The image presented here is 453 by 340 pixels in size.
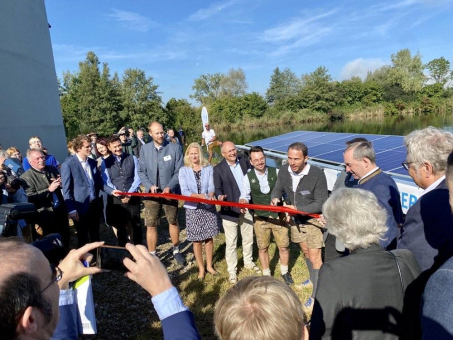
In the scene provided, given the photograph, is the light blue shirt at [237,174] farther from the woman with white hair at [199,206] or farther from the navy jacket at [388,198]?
Result: the navy jacket at [388,198]

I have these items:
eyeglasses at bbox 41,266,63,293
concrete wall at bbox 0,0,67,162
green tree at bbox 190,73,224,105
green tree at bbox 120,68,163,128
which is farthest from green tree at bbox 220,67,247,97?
eyeglasses at bbox 41,266,63,293

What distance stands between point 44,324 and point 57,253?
50cm

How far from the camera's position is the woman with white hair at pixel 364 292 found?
5.31ft

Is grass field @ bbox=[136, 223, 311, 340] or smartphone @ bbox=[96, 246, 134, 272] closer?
smartphone @ bbox=[96, 246, 134, 272]

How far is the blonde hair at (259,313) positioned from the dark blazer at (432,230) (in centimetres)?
115

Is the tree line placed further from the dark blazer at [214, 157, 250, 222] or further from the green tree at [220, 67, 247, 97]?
the dark blazer at [214, 157, 250, 222]

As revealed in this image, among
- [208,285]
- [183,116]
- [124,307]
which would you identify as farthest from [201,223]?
[183,116]

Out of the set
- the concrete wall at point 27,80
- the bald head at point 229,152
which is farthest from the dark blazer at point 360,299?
the concrete wall at point 27,80

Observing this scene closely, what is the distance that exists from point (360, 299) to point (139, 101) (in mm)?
50984

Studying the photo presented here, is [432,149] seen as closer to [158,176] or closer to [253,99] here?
[158,176]

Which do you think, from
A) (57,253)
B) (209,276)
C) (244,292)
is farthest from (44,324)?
(209,276)

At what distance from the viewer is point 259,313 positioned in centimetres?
111

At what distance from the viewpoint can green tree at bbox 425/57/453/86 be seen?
58.5 metres

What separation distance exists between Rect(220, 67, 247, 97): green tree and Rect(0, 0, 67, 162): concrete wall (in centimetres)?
6214
